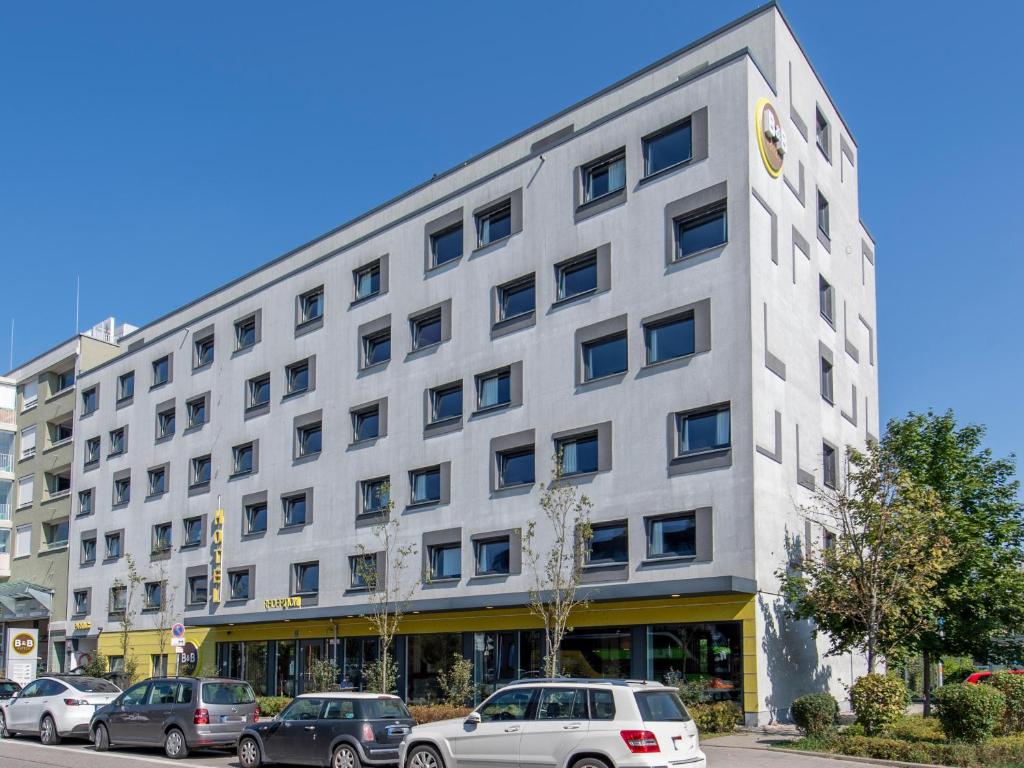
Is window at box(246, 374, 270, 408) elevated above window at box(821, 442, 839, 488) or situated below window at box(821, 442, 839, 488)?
above

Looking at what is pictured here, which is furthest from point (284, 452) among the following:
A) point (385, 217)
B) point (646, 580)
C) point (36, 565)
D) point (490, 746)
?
point (490, 746)

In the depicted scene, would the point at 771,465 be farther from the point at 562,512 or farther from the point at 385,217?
the point at 385,217

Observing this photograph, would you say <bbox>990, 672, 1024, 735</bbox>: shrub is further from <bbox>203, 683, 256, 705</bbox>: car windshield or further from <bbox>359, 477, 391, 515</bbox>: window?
<bbox>359, 477, 391, 515</bbox>: window

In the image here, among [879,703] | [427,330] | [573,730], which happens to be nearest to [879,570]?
[879,703]

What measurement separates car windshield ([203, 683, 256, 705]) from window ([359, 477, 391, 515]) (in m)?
13.5

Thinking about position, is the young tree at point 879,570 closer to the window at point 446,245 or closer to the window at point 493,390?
the window at point 493,390

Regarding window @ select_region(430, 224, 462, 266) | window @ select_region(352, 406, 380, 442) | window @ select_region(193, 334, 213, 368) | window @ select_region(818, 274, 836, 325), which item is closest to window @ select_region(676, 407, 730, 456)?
window @ select_region(818, 274, 836, 325)

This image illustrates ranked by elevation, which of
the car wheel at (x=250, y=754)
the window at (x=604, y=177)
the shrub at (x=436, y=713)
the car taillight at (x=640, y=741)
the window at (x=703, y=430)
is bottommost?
the shrub at (x=436, y=713)

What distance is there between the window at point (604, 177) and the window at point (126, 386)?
97.1 feet

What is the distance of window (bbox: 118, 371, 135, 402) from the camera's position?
180 feet

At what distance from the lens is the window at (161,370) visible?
52.4 meters

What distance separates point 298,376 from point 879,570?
2514 centimetres

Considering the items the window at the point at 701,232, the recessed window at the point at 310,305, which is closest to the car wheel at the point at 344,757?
the window at the point at 701,232

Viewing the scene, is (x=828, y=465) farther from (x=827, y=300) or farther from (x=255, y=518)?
(x=255, y=518)
